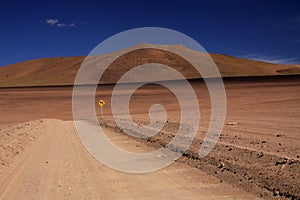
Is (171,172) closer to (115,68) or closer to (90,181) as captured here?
(90,181)

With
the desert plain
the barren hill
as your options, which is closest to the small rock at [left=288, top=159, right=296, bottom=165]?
the desert plain

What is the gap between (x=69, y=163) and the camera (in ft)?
34.9

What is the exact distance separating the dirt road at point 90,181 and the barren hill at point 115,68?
76480 mm

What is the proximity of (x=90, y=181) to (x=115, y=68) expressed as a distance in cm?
9102

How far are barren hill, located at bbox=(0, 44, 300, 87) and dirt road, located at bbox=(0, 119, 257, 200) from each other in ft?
251

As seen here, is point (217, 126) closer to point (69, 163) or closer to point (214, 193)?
point (69, 163)

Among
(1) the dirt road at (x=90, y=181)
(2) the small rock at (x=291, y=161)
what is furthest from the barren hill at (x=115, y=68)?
(2) the small rock at (x=291, y=161)

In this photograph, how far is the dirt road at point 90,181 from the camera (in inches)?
295

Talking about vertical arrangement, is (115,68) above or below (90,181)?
above

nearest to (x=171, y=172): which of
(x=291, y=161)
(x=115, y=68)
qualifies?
(x=291, y=161)

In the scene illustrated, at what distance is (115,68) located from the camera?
324 ft

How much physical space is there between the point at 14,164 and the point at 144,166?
3435 mm

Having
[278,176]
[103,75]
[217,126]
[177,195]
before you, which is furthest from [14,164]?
[103,75]

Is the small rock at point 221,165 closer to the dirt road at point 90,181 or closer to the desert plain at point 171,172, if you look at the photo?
the desert plain at point 171,172
